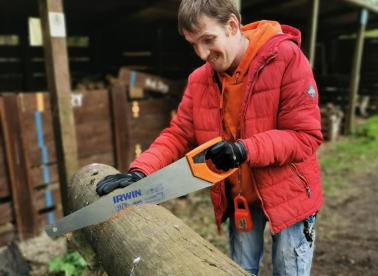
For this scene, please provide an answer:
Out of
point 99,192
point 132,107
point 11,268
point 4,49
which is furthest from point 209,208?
point 4,49

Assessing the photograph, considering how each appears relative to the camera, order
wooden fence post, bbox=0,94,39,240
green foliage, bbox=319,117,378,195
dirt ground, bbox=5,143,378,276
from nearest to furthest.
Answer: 1. dirt ground, bbox=5,143,378,276
2. wooden fence post, bbox=0,94,39,240
3. green foliage, bbox=319,117,378,195

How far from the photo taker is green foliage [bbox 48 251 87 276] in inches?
138

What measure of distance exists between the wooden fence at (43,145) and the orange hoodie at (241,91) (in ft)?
10.3

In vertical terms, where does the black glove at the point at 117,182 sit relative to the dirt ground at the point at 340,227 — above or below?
above

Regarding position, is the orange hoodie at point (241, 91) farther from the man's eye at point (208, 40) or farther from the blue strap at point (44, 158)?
the blue strap at point (44, 158)

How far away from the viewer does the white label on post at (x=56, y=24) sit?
10.6ft

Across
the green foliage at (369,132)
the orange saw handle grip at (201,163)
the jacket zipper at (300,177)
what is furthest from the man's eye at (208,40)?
the green foliage at (369,132)

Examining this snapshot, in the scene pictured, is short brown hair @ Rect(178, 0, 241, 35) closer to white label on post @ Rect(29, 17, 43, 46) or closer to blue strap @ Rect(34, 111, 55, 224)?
white label on post @ Rect(29, 17, 43, 46)

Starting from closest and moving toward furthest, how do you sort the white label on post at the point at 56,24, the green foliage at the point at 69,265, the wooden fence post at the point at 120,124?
1. the white label on post at the point at 56,24
2. the green foliage at the point at 69,265
3. the wooden fence post at the point at 120,124

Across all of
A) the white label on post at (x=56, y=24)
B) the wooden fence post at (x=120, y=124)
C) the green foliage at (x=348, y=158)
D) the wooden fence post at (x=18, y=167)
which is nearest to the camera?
the white label on post at (x=56, y=24)

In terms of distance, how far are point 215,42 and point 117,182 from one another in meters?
0.94

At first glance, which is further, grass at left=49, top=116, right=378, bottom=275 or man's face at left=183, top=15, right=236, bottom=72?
grass at left=49, top=116, right=378, bottom=275

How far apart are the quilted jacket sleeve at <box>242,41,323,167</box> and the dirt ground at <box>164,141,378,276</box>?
7.69ft

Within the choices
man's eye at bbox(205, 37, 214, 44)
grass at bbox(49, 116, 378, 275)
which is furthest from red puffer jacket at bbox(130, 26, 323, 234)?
grass at bbox(49, 116, 378, 275)
